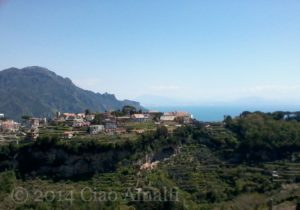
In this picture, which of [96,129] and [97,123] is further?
[97,123]

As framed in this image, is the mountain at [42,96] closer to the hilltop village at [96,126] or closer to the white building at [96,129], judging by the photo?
the hilltop village at [96,126]

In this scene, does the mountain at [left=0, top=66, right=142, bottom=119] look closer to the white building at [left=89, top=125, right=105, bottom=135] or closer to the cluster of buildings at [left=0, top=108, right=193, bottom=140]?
the cluster of buildings at [left=0, top=108, right=193, bottom=140]

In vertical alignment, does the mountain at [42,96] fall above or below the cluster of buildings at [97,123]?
above

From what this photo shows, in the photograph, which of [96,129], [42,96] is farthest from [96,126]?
[42,96]

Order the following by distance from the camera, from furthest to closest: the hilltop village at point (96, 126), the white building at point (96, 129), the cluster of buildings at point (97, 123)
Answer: the white building at point (96, 129)
the cluster of buildings at point (97, 123)
the hilltop village at point (96, 126)

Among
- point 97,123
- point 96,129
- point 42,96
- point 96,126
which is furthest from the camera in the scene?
point 42,96

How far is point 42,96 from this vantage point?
12525cm

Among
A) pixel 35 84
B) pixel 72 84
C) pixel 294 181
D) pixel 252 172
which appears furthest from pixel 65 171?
pixel 72 84

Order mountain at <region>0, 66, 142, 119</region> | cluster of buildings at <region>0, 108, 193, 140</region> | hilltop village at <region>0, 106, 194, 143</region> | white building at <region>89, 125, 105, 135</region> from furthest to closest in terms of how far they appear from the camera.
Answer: mountain at <region>0, 66, 142, 119</region>, white building at <region>89, 125, 105, 135</region>, cluster of buildings at <region>0, 108, 193, 140</region>, hilltop village at <region>0, 106, 194, 143</region>

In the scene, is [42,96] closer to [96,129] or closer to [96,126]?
[96,126]

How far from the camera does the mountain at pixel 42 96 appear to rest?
104188mm

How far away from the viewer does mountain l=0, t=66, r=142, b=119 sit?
104 m

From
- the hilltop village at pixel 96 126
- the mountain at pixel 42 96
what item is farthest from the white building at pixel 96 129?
the mountain at pixel 42 96

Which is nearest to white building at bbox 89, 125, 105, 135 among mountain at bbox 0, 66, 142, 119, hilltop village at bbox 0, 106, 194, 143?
hilltop village at bbox 0, 106, 194, 143
